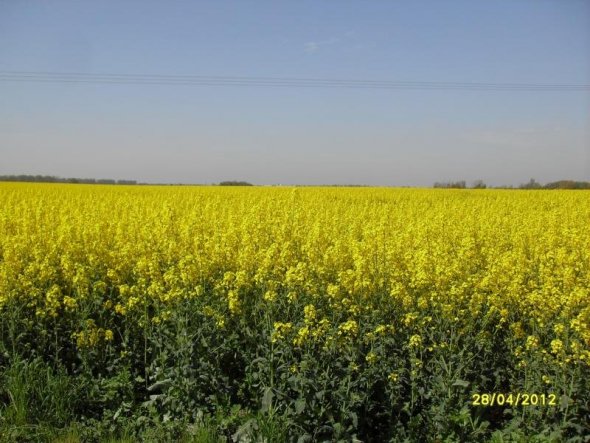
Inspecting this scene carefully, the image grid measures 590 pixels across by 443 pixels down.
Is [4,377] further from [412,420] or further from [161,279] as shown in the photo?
[412,420]

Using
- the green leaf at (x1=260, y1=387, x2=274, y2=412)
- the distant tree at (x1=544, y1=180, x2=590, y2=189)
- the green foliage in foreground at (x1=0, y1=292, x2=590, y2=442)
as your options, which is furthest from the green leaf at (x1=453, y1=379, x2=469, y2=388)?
the distant tree at (x1=544, y1=180, x2=590, y2=189)

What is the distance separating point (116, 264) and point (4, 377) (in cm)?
194

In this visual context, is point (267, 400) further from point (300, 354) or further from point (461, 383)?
point (461, 383)

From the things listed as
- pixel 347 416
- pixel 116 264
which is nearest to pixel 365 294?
pixel 347 416

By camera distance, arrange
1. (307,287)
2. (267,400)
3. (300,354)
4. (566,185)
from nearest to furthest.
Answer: (267,400) < (300,354) < (307,287) < (566,185)

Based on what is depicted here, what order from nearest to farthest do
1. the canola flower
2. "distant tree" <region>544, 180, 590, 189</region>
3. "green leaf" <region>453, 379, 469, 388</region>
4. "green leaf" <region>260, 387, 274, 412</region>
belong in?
"green leaf" <region>260, 387, 274, 412</region> → "green leaf" <region>453, 379, 469, 388</region> → the canola flower → "distant tree" <region>544, 180, 590, 189</region>

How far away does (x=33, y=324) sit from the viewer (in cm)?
510
